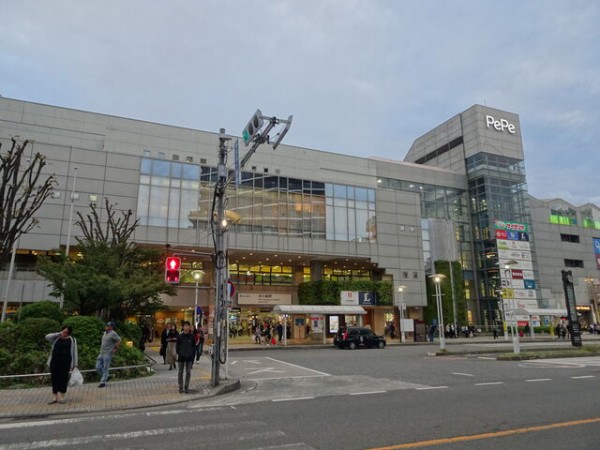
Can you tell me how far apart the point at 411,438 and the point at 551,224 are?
230 feet

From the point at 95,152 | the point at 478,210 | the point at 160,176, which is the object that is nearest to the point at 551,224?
the point at 478,210

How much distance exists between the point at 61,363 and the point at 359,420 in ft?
22.9

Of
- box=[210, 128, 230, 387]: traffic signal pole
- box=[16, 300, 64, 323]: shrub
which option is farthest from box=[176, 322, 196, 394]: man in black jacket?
box=[16, 300, 64, 323]: shrub

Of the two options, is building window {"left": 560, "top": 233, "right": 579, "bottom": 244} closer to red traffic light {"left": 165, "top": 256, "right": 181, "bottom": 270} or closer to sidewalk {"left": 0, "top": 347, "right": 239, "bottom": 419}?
sidewalk {"left": 0, "top": 347, "right": 239, "bottom": 419}

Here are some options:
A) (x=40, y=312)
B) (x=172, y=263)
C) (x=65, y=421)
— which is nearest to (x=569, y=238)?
(x=172, y=263)

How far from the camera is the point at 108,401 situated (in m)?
10.3

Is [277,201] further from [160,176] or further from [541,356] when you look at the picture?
[541,356]

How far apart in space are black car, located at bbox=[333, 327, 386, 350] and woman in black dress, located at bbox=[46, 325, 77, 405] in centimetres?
2382

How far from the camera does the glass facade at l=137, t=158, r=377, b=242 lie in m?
38.5

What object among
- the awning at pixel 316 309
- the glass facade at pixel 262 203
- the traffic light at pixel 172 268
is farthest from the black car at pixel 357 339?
the traffic light at pixel 172 268

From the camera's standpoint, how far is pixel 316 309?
3803cm

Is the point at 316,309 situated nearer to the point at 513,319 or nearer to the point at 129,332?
the point at 513,319

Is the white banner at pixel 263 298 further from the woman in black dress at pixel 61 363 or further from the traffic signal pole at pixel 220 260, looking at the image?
the woman in black dress at pixel 61 363

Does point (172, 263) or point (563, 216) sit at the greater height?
point (563, 216)
